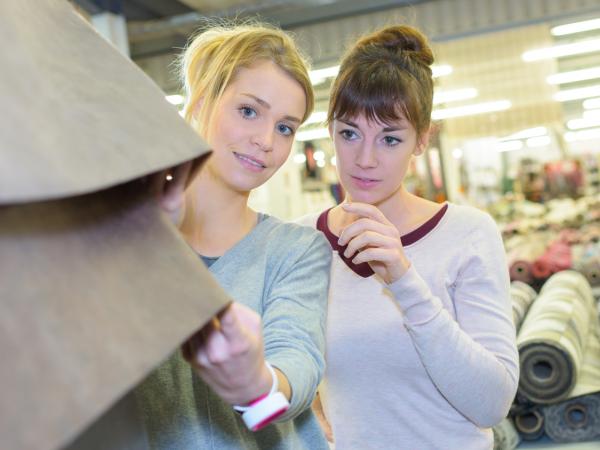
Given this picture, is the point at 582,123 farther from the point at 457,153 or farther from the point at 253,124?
the point at 253,124

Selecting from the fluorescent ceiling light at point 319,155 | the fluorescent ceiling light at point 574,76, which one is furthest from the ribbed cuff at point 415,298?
the fluorescent ceiling light at point 574,76

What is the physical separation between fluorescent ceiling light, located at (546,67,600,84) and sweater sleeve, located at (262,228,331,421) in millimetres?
7651

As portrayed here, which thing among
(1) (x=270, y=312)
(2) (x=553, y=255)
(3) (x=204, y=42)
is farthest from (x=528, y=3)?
(1) (x=270, y=312)

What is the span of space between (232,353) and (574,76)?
8361 mm

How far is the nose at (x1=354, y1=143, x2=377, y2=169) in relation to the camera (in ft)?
4.42

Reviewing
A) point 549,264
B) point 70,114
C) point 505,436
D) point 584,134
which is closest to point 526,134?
point 584,134

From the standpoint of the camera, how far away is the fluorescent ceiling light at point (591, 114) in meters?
8.45

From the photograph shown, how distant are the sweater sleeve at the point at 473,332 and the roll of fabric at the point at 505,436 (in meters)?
0.85

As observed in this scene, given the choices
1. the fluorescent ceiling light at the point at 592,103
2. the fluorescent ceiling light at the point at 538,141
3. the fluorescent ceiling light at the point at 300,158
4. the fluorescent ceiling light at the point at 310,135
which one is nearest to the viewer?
the fluorescent ceiling light at the point at 300,158

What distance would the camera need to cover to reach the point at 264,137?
Result: 41.0 inches

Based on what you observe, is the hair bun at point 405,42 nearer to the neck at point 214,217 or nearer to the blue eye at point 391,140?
the blue eye at point 391,140

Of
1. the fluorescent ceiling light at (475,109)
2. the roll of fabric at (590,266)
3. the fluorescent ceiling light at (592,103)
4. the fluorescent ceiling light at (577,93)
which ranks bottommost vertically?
the fluorescent ceiling light at (475,109)

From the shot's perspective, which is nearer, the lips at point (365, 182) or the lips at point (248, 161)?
the lips at point (248, 161)

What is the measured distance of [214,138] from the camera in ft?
3.53
